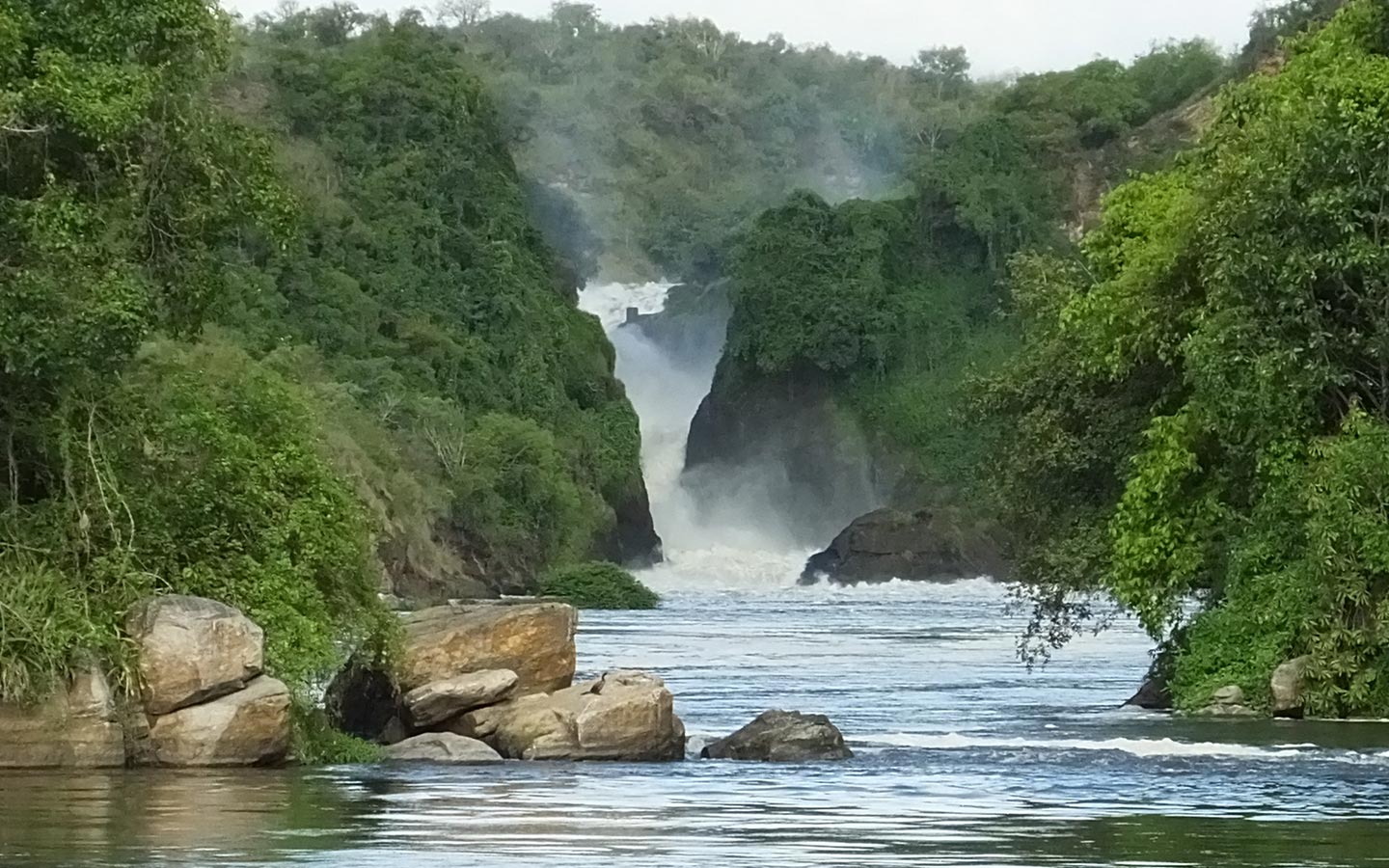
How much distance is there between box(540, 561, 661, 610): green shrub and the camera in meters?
80.2

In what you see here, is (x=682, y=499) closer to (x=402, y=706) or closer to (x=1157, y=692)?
(x=1157, y=692)

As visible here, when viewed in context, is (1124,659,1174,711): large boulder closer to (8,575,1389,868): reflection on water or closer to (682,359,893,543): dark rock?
(8,575,1389,868): reflection on water

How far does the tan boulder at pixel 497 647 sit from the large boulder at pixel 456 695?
0.29 m

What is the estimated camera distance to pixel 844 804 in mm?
22203

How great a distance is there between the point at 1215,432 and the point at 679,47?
16542 cm

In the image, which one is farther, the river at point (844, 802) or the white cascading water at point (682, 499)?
the white cascading water at point (682, 499)

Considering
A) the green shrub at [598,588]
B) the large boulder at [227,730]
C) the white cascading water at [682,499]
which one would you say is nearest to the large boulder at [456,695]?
the large boulder at [227,730]

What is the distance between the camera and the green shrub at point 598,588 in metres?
80.2

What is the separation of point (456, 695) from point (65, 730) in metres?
4.42

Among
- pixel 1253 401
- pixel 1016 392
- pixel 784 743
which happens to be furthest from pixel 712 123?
pixel 784 743

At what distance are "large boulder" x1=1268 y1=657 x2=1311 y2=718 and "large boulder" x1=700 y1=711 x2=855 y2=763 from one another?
264 inches

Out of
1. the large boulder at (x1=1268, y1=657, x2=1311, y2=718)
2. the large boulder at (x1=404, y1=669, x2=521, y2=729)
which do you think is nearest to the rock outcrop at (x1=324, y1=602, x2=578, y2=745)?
the large boulder at (x1=404, y1=669, x2=521, y2=729)

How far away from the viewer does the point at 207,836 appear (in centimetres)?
1883

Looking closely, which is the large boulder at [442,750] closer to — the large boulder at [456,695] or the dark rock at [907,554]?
the large boulder at [456,695]
